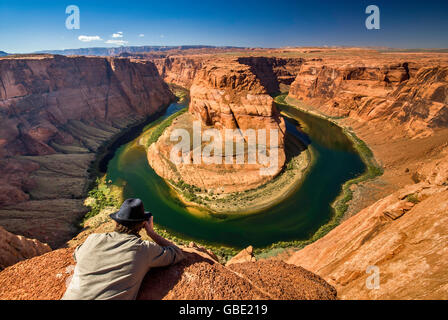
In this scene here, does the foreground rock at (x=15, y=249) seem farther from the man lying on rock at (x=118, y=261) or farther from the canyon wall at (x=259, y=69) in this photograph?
the canyon wall at (x=259, y=69)

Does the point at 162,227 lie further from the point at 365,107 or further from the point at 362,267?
the point at 365,107

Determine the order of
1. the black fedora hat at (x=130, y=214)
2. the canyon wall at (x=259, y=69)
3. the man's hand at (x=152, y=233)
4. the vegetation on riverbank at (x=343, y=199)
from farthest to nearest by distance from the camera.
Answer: the canyon wall at (x=259, y=69), the vegetation on riverbank at (x=343, y=199), the man's hand at (x=152, y=233), the black fedora hat at (x=130, y=214)

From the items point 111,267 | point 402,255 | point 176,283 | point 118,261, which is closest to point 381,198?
point 402,255

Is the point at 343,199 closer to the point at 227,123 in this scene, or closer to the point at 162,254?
the point at 227,123

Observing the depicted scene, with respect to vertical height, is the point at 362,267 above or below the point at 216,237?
above

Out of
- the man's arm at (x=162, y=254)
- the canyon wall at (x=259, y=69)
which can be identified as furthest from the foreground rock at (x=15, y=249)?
the canyon wall at (x=259, y=69)

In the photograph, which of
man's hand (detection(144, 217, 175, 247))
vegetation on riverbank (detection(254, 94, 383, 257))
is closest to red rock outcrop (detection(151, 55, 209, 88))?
vegetation on riverbank (detection(254, 94, 383, 257))

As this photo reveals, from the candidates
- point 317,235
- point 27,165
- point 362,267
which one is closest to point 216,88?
point 317,235
